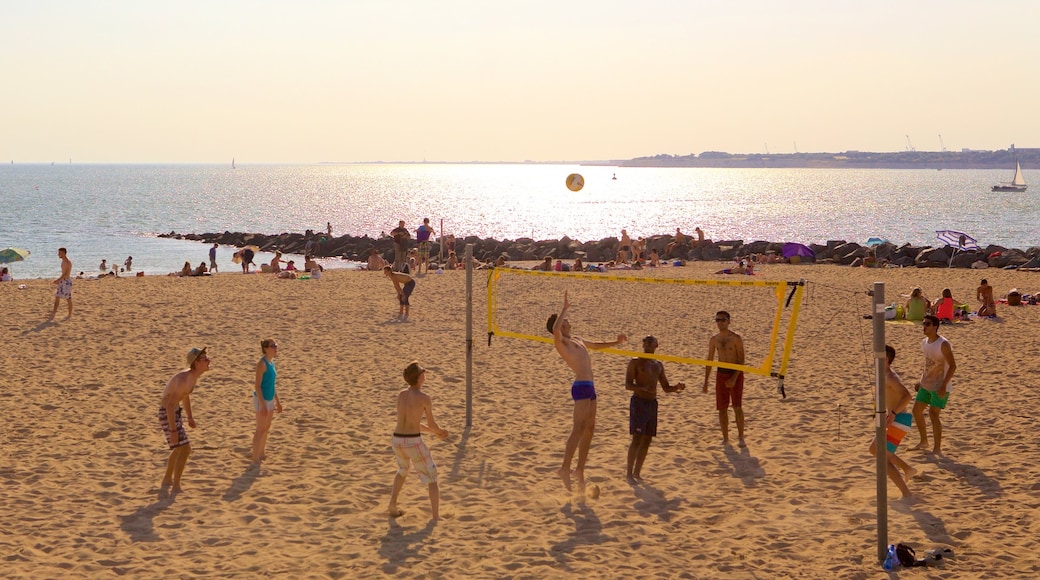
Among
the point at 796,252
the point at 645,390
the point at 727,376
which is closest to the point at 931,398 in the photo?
the point at 727,376

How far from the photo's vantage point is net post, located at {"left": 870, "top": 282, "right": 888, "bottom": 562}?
6.22 m

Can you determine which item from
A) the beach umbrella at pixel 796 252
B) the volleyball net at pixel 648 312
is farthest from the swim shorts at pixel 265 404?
the beach umbrella at pixel 796 252

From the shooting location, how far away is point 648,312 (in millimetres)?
18172

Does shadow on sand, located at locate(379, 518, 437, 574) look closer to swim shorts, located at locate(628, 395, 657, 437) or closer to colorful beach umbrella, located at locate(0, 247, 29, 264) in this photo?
swim shorts, located at locate(628, 395, 657, 437)

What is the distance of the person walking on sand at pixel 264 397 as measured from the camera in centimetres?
823

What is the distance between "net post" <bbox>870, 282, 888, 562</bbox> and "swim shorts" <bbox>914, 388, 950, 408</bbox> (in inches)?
102

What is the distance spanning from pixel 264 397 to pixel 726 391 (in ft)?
14.7

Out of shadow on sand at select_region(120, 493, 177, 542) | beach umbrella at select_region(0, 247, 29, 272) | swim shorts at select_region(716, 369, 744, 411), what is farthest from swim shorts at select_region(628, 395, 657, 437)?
beach umbrella at select_region(0, 247, 29, 272)

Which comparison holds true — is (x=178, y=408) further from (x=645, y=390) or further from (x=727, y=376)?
(x=727, y=376)

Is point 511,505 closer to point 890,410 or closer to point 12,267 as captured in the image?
point 890,410

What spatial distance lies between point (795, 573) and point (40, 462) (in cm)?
673

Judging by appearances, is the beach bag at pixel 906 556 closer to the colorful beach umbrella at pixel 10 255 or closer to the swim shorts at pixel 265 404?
the swim shorts at pixel 265 404

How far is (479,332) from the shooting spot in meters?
15.9

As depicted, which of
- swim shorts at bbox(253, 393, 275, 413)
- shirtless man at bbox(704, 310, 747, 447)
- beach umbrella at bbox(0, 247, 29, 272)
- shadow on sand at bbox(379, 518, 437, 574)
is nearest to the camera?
shadow on sand at bbox(379, 518, 437, 574)
